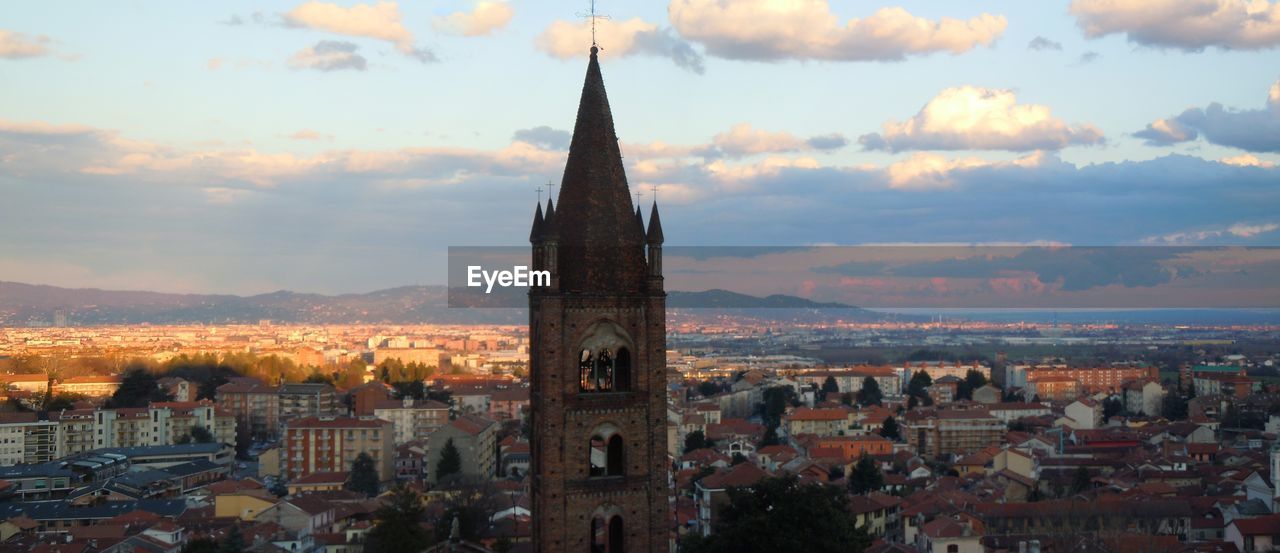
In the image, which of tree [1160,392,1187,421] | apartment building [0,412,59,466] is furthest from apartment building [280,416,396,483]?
tree [1160,392,1187,421]

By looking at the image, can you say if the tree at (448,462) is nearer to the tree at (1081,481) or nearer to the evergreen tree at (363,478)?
the evergreen tree at (363,478)

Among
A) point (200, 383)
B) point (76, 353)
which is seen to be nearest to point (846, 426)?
point (200, 383)

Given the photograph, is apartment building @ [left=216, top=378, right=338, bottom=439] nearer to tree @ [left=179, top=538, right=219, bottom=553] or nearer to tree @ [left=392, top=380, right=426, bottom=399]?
tree @ [left=392, top=380, right=426, bottom=399]

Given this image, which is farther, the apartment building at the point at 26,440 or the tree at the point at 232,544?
the apartment building at the point at 26,440

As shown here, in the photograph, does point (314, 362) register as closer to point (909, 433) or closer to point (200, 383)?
point (200, 383)

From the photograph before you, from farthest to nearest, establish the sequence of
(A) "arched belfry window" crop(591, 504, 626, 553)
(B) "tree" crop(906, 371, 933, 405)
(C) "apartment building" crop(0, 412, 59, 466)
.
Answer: (B) "tree" crop(906, 371, 933, 405) < (C) "apartment building" crop(0, 412, 59, 466) < (A) "arched belfry window" crop(591, 504, 626, 553)

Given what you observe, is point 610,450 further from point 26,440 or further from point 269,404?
point 269,404

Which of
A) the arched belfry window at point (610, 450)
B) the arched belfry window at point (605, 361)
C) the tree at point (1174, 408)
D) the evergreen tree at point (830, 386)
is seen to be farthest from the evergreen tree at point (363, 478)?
the tree at point (1174, 408)
